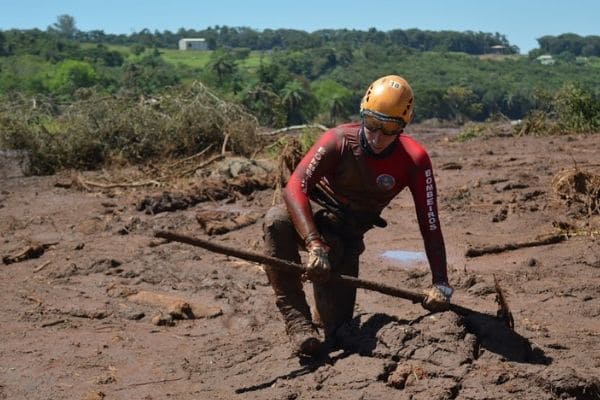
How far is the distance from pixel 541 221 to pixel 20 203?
7329mm

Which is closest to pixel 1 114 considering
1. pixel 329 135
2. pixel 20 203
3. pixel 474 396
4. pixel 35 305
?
pixel 20 203

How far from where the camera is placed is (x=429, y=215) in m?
4.97

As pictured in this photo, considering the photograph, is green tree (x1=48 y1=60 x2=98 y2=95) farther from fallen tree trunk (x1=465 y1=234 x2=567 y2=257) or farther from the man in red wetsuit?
the man in red wetsuit

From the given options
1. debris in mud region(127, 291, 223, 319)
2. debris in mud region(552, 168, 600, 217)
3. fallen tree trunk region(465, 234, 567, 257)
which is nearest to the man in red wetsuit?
debris in mud region(127, 291, 223, 319)

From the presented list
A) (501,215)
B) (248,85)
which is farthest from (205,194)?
(248,85)

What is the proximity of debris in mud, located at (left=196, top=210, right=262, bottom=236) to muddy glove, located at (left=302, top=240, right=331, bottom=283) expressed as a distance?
5.39 metres

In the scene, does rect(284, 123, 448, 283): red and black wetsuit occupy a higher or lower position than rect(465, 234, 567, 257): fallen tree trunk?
higher

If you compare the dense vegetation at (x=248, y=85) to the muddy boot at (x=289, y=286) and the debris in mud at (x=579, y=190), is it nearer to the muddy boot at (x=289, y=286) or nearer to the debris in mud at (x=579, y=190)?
the debris in mud at (x=579, y=190)

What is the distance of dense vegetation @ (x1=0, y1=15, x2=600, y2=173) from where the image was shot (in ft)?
52.2

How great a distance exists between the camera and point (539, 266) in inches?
298

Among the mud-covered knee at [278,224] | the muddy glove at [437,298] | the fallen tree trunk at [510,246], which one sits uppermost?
the mud-covered knee at [278,224]

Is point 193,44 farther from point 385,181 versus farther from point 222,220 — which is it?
point 385,181

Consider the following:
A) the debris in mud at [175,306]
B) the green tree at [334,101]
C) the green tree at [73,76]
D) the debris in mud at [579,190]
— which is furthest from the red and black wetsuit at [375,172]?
the green tree at [73,76]

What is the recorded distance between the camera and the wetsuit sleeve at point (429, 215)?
4.95 meters
